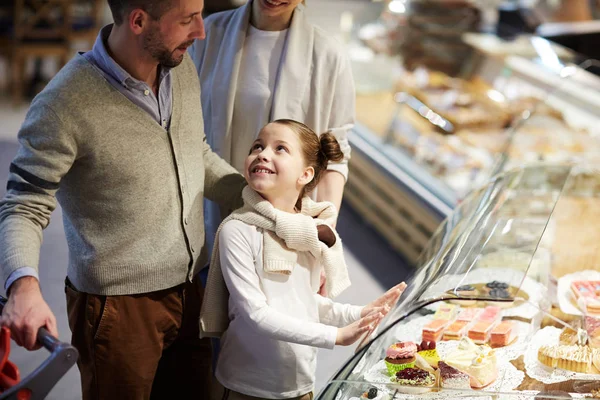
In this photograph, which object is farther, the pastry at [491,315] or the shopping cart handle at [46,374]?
the pastry at [491,315]

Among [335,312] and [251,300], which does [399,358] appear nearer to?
[335,312]

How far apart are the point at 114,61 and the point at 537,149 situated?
2.91 m

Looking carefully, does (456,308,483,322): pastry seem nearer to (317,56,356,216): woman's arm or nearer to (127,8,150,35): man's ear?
(317,56,356,216): woman's arm

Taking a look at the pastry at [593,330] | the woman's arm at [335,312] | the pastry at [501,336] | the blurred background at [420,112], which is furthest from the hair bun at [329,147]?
the blurred background at [420,112]

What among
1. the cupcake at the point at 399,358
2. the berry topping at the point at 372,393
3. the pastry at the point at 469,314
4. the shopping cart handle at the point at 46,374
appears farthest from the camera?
the pastry at the point at 469,314

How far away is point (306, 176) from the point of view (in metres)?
2.15

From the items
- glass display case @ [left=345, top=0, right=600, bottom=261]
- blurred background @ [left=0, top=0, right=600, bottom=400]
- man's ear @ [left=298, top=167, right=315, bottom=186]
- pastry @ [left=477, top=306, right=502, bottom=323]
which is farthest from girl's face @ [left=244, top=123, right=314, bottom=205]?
glass display case @ [left=345, top=0, right=600, bottom=261]

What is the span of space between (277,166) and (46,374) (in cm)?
82

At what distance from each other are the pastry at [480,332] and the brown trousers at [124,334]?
864 mm

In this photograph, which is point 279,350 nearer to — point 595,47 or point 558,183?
point 558,183

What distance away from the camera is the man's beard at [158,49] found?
6.46 ft

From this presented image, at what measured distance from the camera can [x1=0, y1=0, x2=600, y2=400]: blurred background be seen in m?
4.40

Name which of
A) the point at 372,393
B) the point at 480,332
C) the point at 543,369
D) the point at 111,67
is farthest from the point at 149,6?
the point at 543,369

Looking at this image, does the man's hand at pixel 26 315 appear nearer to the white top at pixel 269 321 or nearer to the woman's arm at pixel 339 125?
the white top at pixel 269 321
